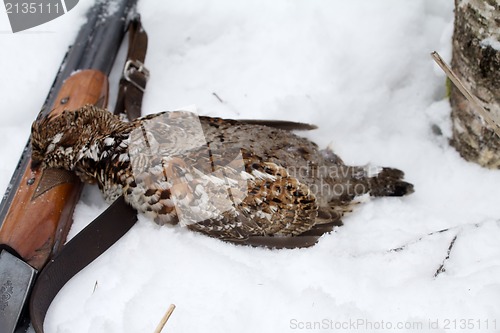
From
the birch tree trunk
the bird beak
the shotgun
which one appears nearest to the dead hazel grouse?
the bird beak

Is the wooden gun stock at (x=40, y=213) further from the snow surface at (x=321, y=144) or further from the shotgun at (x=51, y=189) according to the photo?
the snow surface at (x=321, y=144)

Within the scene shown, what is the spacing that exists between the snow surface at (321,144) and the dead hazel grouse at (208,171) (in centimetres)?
10

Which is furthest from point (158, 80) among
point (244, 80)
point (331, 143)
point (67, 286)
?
point (67, 286)

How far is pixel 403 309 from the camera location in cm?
239

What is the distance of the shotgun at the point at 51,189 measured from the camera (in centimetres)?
245

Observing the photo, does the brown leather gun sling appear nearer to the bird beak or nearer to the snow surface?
the snow surface

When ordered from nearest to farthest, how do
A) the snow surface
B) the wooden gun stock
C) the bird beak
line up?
1. the snow surface
2. the wooden gun stock
3. the bird beak

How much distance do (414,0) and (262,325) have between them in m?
2.08

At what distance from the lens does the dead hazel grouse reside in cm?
260

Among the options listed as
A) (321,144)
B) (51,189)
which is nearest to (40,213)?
(51,189)

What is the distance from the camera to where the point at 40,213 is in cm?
264

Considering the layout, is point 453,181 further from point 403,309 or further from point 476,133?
point 403,309

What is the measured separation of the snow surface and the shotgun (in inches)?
4.2

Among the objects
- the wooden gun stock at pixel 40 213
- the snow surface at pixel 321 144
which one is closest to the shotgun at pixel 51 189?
the wooden gun stock at pixel 40 213
